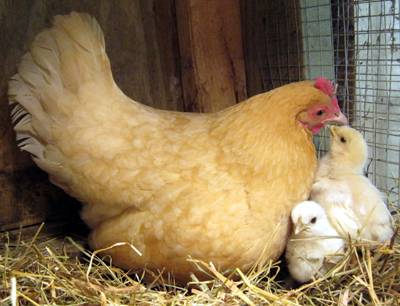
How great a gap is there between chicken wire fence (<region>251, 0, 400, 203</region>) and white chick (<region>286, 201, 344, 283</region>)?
0.62 metres

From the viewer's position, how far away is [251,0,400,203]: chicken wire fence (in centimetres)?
229

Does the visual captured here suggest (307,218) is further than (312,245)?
No

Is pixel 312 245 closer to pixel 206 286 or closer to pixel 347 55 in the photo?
pixel 206 286

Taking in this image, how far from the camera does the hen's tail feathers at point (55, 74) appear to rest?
1.97m

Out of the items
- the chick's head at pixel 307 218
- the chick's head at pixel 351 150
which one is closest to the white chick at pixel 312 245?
the chick's head at pixel 307 218

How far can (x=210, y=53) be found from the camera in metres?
2.64

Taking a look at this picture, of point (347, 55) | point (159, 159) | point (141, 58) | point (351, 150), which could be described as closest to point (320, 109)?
point (351, 150)

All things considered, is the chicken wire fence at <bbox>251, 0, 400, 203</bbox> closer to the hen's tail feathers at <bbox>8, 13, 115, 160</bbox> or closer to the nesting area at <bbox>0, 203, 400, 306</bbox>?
the nesting area at <bbox>0, 203, 400, 306</bbox>

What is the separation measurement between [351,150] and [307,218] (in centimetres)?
55

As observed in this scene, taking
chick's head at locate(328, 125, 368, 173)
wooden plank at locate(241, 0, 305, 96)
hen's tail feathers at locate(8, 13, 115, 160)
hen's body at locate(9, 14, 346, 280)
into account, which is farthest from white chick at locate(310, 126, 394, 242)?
hen's tail feathers at locate(8, 13, 115, 160)

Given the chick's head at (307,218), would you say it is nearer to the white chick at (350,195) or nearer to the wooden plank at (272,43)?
the white chick at (350,195)

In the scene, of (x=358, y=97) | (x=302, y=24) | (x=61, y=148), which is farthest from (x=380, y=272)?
(x=61, y=148)

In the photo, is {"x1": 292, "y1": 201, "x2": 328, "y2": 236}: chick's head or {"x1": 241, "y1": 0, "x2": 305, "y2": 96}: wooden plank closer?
{"x1": 292, "y1": 201, "x2": 328, "y2": 236}: chick's head

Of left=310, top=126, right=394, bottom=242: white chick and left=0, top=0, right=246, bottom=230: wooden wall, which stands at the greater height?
left=0, top=0, right=246, bottom=230: wooden wall
